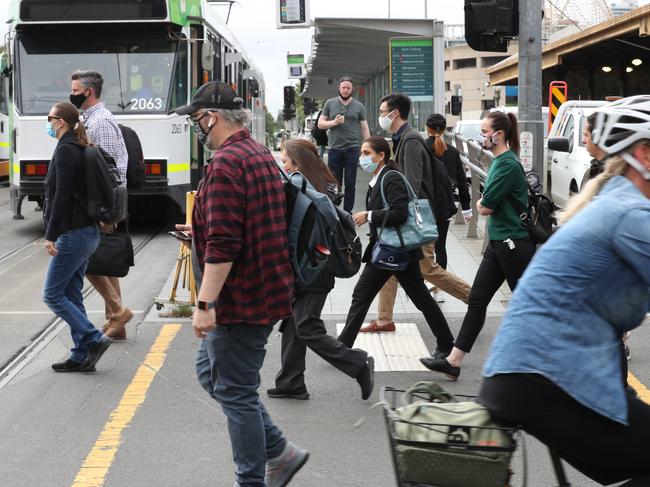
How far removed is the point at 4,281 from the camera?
11.6 metres

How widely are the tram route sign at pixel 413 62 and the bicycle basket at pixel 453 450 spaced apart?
14880 millimetres

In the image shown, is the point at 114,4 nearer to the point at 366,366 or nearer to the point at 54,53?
the point at 54,53

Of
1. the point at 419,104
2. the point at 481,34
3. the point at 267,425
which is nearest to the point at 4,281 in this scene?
the point at 481,34

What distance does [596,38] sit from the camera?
2923 centimetres

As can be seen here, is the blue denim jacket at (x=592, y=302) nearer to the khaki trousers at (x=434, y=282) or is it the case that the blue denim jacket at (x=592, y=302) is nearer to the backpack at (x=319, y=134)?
the khaki trousers at (x=434, y=282)

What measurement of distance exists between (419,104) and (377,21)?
2.22 metres

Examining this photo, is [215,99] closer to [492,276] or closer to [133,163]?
[492,276]

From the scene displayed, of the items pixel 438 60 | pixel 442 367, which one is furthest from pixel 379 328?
pixel 438 60

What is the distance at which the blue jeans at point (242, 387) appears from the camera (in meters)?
A: 4.49

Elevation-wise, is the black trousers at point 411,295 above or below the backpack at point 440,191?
below

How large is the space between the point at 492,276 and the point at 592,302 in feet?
13.2

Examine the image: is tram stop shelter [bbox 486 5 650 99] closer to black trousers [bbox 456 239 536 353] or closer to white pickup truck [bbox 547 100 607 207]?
Result: white pickup truck [bbox 547 100 607 207]

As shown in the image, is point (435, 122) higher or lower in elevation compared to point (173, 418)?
higher

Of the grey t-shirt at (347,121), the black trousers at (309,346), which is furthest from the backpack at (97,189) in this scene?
the grey t-shirt at (347,121)
